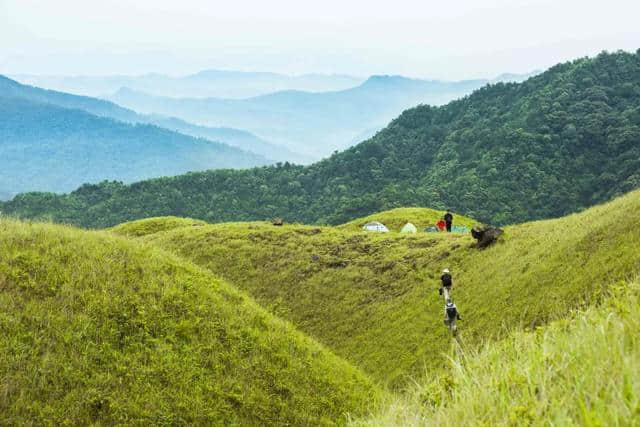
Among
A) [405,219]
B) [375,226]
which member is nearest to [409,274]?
[375,226]

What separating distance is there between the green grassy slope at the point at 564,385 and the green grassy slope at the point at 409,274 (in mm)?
6622

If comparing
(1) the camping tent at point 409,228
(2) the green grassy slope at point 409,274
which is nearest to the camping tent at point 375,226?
(1) the camping tent at point 409,228

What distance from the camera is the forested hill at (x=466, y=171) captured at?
3546 inches

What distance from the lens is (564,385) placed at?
15.1ft

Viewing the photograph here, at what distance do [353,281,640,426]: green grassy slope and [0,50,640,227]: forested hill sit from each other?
80881 millimetres

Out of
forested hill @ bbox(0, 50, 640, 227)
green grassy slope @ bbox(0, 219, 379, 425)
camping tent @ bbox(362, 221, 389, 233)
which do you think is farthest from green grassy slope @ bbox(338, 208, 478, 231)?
green grassy slope @ bbox(0, 219, 379, 425)

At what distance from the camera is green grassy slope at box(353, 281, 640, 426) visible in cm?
389

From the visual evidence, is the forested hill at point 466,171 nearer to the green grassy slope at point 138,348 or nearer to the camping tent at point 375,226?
the camping tent at point 375,226

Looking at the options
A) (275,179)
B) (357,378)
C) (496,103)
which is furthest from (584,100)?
(357,378)

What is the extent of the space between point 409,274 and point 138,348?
62.7 feet

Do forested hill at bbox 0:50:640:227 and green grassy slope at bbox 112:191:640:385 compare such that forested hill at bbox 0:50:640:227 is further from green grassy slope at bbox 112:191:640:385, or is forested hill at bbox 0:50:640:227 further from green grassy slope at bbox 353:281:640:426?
green grassy slope at bbox 353:281:640:426

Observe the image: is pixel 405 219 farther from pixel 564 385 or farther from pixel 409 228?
pixel 564 385

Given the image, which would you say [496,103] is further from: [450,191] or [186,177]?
[186,177]

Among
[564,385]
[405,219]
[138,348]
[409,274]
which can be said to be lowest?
[409,274]
